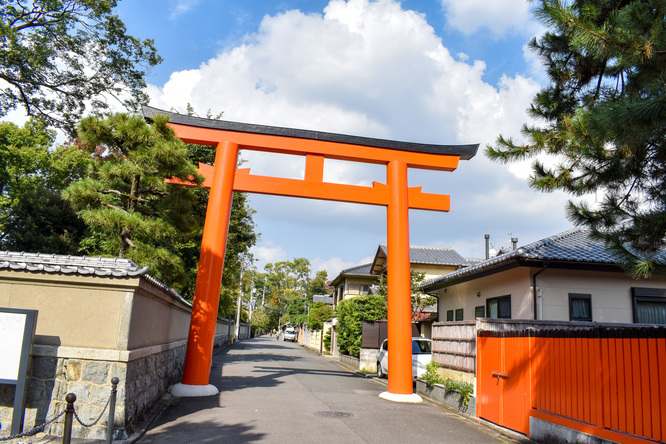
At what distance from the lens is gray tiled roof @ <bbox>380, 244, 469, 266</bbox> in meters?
31.3

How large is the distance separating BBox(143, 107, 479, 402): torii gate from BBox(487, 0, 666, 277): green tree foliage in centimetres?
447

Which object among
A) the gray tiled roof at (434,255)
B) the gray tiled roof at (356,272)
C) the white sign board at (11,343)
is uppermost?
the gray tiled roof at (434,255)

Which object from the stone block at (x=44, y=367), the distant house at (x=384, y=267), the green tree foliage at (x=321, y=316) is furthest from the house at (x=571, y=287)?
the green tree foliage at (x=321, y=316)

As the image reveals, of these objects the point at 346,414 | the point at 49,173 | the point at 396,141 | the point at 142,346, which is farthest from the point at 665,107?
the point at 49,173

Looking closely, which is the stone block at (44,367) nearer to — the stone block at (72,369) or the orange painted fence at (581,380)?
the stone block at (72,369)

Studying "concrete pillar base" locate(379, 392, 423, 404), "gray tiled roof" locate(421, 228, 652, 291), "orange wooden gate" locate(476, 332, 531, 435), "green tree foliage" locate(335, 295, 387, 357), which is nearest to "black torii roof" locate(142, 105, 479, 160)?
"gray tiled roof" locate(421, 228, 652, 291)

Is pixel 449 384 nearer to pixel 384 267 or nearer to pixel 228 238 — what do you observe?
pixel 228 238

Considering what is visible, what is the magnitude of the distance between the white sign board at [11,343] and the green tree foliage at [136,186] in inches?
143

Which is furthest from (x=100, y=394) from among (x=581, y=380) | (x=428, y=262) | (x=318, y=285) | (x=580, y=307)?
(x=318, y=285)

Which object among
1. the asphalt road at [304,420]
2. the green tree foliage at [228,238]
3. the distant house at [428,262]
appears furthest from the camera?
the distant house at [428,262]

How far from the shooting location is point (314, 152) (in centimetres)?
1247

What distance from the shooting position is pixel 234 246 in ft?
70.0

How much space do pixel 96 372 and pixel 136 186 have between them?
5.55 m

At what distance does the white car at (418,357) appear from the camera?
1462 centimetres
